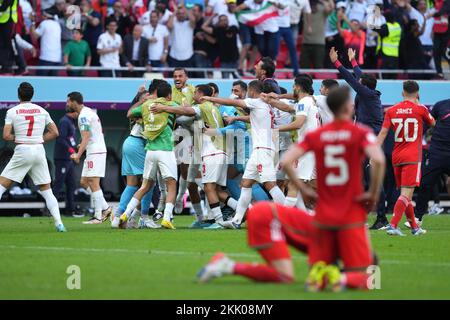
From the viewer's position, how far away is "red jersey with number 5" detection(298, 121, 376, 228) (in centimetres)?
952

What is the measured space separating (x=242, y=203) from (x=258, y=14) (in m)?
9.03

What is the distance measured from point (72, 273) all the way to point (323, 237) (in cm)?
291

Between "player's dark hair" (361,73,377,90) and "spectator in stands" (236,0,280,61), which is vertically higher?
"player's dark hair" (361,73,377,90)

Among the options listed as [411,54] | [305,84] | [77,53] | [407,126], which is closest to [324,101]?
[305,84]

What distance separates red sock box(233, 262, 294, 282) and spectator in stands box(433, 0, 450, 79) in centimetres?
1815

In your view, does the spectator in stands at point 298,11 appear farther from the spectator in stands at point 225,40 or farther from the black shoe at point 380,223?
the black shoe at point 380,223

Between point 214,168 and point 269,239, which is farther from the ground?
point 269,239

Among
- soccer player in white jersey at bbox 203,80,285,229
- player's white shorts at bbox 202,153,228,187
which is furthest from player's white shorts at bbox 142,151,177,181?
A: soccer player in white jersey at bbox 203,80,285,229

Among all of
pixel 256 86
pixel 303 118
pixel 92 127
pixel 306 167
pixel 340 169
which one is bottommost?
pixel 92 127

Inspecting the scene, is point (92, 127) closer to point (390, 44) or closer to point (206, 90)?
point (206, 90)

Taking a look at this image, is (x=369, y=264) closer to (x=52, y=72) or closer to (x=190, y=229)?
(x=190, y=229)

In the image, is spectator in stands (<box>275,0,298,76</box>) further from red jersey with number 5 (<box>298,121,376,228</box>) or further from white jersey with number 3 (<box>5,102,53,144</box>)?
red jersey with number 5 (<box>298,121,376,228</box>)

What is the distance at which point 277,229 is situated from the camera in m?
10.1

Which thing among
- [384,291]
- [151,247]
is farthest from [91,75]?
[384,291]
